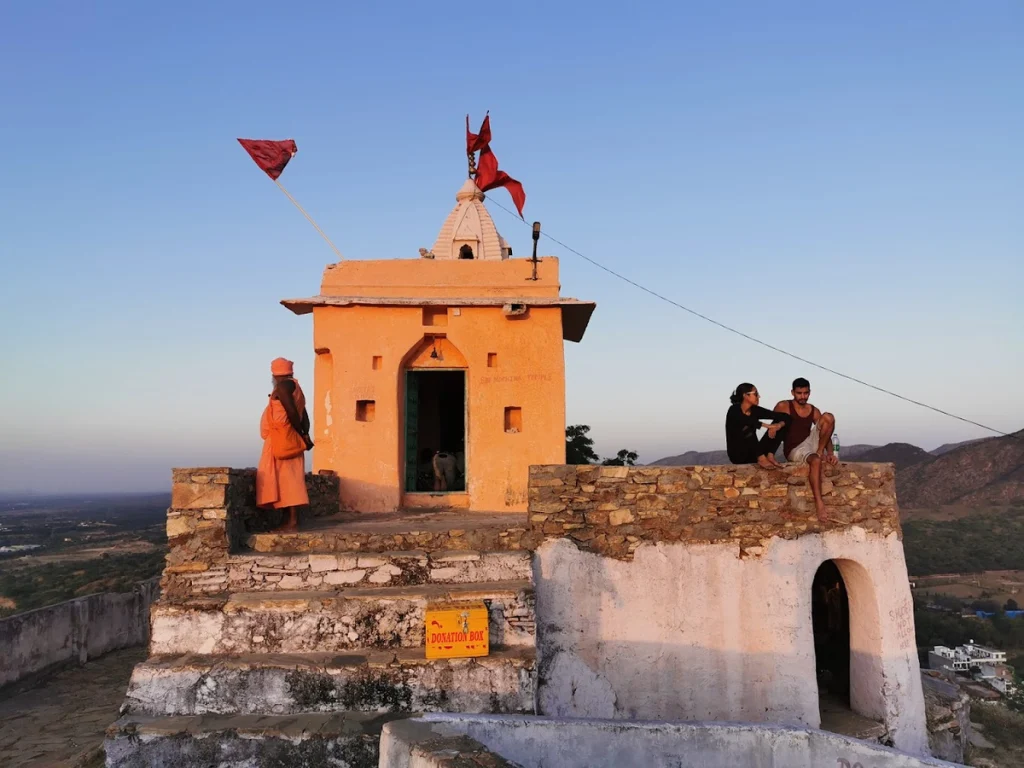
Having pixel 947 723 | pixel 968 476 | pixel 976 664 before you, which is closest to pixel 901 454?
pixel 968 476

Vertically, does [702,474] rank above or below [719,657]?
above

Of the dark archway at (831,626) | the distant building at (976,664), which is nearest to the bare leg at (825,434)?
the dark archway at (831,626)

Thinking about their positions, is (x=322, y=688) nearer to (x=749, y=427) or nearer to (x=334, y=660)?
(x=334, y=660)

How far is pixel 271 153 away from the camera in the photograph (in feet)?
36.2

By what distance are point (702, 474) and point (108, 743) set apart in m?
5.86

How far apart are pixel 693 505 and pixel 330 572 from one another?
3795mm

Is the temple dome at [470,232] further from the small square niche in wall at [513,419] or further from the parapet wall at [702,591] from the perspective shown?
the parapet wall at [702,591]

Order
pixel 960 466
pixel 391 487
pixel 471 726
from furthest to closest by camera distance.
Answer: pixel 960 466 < pixel 391 487 < pixel 471 726

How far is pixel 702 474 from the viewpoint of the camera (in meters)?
7.48

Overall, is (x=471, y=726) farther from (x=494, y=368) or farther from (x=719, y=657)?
(x=494, y=368)

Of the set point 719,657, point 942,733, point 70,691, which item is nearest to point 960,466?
point 942,733

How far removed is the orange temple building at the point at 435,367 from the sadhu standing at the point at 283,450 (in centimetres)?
264

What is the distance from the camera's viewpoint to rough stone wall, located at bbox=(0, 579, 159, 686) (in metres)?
10.7

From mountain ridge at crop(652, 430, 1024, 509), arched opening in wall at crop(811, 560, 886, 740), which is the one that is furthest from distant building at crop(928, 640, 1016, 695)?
mountain ridge at crop(652, 430, 1024, 509)
